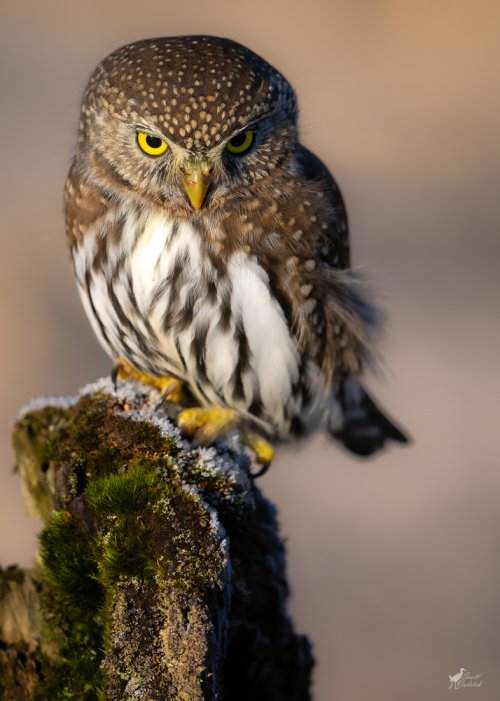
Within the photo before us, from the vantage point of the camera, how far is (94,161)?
377 cm

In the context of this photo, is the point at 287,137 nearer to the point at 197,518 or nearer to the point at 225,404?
the point at 225,404

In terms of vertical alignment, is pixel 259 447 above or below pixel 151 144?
below

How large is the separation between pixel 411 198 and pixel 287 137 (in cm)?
490

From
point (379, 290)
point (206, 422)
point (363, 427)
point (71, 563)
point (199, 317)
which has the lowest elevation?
point (71, 563)

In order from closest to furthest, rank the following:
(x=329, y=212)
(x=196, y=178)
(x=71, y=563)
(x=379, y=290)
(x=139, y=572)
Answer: (x=139, y=572) → (x=71, y=563) → (x=196, y=178) → (x=329, y=212) → (x=379, y=290)

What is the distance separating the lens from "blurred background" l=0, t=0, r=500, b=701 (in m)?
5.85

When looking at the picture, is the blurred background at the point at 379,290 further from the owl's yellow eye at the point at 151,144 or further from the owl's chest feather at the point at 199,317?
the owl's yellow eye at the point at 151,144

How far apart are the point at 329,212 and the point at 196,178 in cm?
64

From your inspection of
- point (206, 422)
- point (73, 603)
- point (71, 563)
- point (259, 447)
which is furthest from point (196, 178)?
point (73, 603)

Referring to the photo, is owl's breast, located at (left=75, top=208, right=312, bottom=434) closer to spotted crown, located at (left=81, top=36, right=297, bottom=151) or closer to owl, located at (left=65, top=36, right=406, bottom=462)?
owl, located at (left=65, top=36, right=406, bottom=462)

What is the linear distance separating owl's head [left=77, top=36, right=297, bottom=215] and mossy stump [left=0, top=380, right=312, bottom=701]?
2.62 ft

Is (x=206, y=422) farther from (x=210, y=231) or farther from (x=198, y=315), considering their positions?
(x=210, y=231)

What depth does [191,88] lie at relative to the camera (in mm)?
3361

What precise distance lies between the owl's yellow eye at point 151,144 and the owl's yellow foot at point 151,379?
960mm
